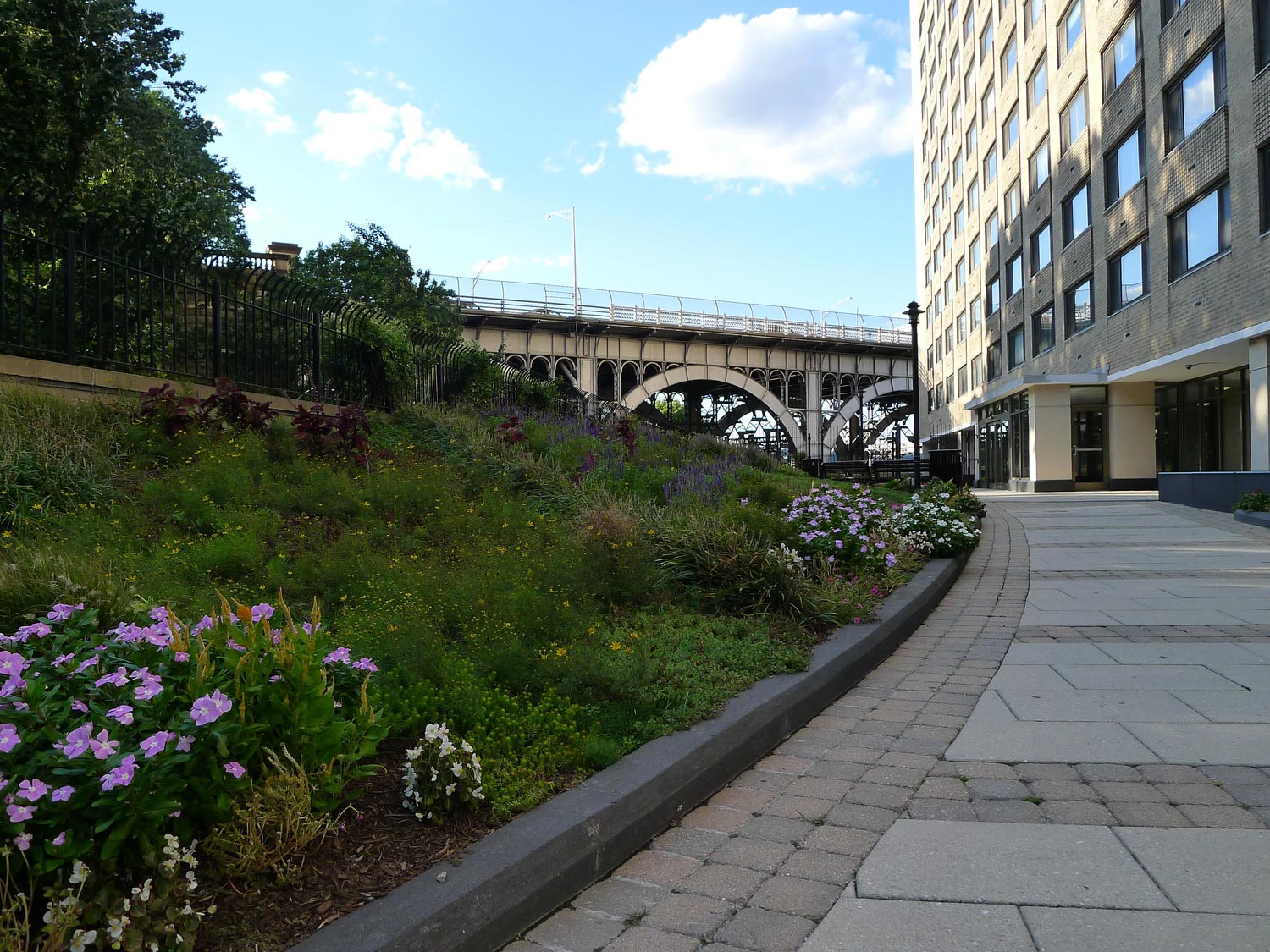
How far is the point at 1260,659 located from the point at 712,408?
224 ft

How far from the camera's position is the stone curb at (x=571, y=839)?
2176mm

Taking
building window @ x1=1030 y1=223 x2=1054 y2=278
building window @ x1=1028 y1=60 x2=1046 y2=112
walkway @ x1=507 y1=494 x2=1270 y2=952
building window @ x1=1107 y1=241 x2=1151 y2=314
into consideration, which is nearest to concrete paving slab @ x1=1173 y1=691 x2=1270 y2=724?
walkway @ x1=507 y1=494 x2=1270 y2=952

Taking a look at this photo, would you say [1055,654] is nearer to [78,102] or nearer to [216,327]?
[216,327]

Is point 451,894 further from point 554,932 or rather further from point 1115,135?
point 1115,135

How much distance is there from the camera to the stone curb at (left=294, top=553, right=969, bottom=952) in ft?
7.14

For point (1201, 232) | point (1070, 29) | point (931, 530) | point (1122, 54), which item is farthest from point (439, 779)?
point (1070, 29)

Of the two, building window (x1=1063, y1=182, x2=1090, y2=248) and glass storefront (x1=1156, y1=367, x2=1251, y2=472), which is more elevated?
building window (x1=1063, y1=182, x2=1090, y2=248)

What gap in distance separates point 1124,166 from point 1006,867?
2741cm

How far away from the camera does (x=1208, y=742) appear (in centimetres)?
403

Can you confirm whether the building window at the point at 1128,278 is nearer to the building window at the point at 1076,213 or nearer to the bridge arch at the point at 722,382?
the building window at the point at 1076,213

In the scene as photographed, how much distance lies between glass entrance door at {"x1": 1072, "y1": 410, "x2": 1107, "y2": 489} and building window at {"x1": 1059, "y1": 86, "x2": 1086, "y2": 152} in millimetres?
9339

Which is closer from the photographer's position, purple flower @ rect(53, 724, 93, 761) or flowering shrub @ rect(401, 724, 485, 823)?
purple flower @ rect(53, 724, 93, 761)

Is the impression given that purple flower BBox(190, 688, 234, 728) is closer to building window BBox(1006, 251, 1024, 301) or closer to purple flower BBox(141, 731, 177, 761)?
purple flower BBox(141, 731, 177, 761)

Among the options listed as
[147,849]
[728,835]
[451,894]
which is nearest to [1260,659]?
[728,835]
